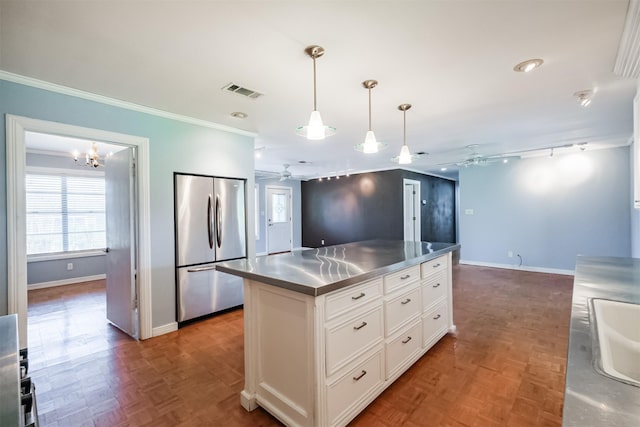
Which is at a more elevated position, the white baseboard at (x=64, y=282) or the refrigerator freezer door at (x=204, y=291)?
the refrigerator freezer door at (x=204, y=291)

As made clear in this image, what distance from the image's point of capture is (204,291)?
11.0ft

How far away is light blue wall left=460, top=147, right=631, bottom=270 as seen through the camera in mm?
4863

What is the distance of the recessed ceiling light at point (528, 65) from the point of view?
202 cm

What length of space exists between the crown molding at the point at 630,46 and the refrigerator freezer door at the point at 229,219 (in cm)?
358

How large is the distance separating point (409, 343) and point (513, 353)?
1.08 meters

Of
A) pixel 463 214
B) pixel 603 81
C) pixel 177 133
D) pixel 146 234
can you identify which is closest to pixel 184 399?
pixel 146 234

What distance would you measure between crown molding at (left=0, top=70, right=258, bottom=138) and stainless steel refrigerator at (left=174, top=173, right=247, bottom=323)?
633 mm

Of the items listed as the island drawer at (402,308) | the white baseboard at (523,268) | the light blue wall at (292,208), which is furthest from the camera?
the light blue wall at (292,208)

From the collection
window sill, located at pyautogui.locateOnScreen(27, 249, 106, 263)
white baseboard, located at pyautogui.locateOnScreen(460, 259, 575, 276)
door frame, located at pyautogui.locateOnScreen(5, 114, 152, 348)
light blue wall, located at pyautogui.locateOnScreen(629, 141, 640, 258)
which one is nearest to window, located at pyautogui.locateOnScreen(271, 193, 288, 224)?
window sill, located at pyautogui.locateOnScreen(27, 249, 106, 263)

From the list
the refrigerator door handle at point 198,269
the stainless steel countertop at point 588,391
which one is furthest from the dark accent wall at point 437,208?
the stainless steel countertop at point 588,391

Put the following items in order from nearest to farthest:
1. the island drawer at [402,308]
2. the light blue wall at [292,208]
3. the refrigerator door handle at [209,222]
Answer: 1. the island drawer at [402,308]
2. the refrigerator door handle at [209,222]
3. the light blue wall at [292,208]

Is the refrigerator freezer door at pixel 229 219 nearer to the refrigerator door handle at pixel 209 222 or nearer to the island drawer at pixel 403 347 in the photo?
the refrigerator door handle at pixel 209 222

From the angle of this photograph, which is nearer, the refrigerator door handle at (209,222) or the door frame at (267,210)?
the refrigerator door handle at (209,222)

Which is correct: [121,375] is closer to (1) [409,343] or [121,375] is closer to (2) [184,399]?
(2) [184,399]
